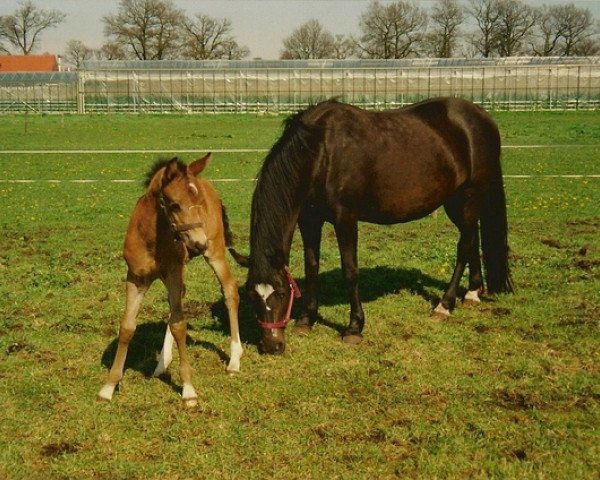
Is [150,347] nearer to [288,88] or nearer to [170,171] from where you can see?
[170,171]

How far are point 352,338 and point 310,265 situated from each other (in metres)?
0.94

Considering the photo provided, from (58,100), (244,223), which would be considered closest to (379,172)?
(244,223)

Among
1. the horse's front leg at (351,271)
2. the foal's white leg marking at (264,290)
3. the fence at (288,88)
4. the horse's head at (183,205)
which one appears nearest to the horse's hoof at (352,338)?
the horse's front leg at (351,271)

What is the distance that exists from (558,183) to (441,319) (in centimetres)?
956

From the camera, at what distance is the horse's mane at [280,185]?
5938 mm

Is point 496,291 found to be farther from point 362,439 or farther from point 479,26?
point 479,26

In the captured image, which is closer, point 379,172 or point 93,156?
point 379,172

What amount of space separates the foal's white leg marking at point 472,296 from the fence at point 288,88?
41.8 metres

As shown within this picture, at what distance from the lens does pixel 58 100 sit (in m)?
51.2

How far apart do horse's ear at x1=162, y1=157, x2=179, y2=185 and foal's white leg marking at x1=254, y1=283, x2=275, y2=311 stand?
1.64m

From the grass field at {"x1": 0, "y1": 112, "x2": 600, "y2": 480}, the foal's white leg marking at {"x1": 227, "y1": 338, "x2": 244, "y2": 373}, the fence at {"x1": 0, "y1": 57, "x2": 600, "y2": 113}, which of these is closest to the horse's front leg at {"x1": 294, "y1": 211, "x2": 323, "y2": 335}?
the grass field at {"x1": 0, "y1": 112, "x2": 600, "y2": 480}

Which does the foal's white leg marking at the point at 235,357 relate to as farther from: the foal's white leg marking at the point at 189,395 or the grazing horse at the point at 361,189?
the foal's white leg marking at the point at 189,395

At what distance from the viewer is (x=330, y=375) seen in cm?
564

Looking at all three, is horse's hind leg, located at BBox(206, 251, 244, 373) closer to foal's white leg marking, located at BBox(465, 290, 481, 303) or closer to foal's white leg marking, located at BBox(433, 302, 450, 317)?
foal's white leg marking, located at BBox(433, 302, 450, 317)
